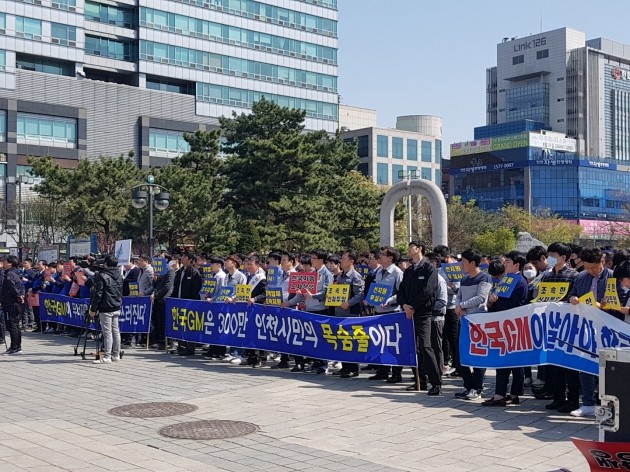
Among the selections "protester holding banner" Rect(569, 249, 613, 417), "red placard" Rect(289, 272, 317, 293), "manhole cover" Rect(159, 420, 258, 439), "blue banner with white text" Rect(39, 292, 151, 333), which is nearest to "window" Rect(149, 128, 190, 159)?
A: "blue banner with white text" Rect(39, 292, 151, 333)

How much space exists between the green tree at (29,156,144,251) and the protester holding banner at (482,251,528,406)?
2907 cm

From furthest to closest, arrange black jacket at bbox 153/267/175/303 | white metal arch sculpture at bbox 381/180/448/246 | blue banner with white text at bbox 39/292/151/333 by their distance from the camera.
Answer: white metal arch sculpture at bbox 381/180/448/246, blue banner with white text at bbox 39/292/151/333, black jacket at bbox 153/267/175/303

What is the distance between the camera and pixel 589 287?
33.1 feet

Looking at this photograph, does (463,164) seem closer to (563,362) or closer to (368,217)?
(368,217)

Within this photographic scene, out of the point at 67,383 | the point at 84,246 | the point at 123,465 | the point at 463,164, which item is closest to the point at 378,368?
the point at 67,383

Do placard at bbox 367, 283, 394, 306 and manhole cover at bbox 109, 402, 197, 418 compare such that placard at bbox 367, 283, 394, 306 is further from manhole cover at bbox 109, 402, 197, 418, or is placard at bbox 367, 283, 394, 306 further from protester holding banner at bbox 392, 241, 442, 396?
manhole cover at bbox 109, 402, 197, 418

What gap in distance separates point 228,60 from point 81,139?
776 inches

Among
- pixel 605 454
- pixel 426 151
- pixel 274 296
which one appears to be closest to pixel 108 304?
pixel 274 296

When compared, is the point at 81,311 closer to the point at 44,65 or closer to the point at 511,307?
the point at 511,307

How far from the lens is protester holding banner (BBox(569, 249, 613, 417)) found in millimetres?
9750

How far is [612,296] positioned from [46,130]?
63.9 m

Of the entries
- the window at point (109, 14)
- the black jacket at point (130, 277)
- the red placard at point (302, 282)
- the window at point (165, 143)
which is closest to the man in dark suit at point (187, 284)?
the black jacket at point (130, 277)

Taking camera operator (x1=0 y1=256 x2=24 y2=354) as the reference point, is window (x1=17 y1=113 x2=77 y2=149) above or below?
above

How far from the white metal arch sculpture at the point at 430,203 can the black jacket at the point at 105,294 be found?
15.6 meters
